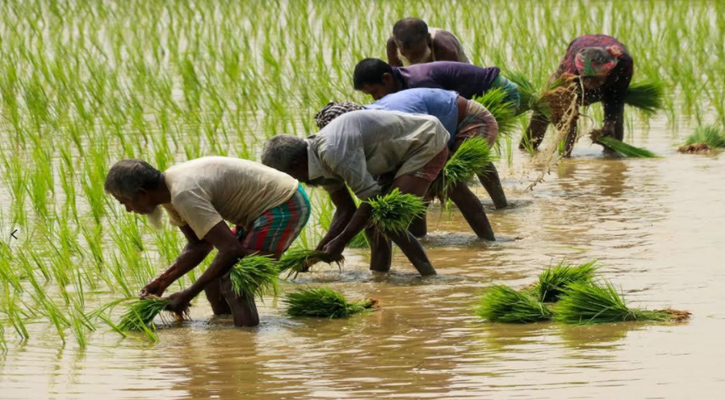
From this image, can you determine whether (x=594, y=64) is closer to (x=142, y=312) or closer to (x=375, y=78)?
(x=375, y=78)

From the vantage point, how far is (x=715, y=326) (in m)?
4.33

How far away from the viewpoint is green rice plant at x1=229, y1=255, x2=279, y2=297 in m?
4.44

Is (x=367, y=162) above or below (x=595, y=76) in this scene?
below

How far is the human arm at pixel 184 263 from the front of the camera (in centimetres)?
457

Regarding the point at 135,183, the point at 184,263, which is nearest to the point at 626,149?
the point at 184,263

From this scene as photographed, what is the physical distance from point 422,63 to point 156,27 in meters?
6.29

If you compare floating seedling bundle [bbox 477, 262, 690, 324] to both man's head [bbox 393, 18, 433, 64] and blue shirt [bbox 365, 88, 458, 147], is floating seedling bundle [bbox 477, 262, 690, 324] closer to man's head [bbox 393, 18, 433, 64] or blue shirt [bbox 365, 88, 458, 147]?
blue shirt [bbox 365, 88, 458, 147]

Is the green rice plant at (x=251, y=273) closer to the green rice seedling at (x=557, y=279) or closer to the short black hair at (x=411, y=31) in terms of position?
the green rice seedling at (x=557, y=279)

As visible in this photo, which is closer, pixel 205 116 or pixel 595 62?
pixel 595 62

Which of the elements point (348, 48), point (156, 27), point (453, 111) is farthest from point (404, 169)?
point (156, 27)

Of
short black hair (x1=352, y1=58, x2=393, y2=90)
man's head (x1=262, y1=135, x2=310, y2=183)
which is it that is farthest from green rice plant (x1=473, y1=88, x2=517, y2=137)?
man's head (x1=262, y1=135, x2=310, y2=183)

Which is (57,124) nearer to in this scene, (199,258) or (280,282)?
(280,282)

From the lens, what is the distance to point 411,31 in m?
6.47

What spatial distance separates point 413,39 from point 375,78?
0.88m
